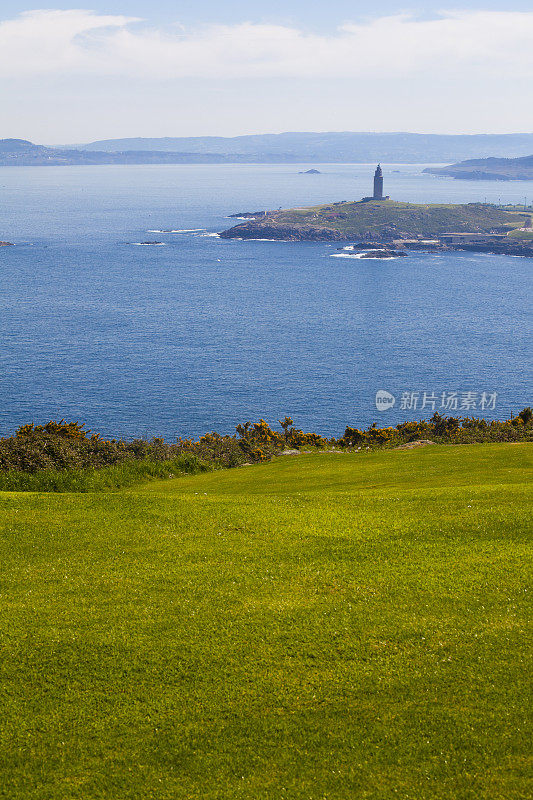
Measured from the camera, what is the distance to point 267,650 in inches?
598

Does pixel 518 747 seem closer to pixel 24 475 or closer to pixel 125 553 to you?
pixel 125 553

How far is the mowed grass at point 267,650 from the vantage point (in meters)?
12.1

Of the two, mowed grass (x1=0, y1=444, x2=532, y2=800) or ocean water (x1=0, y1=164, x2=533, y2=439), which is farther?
ocean water (x1=0, y1=164, x2=533, y2=439)

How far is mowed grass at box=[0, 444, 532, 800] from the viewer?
1213 centimetres

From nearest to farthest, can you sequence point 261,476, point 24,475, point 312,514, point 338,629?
1. point 338,629
2. point 312,514
3. point 24,475
4. point 261,476

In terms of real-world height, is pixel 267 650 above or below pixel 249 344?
below

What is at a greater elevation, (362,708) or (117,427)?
(362,708)

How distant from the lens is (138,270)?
617 feet

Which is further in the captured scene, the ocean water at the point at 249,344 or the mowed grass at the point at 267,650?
the ocean water at the point at 249,344

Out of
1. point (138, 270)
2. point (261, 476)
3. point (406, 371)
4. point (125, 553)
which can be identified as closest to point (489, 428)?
point (261, 476)

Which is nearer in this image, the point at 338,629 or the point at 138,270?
the point at 338,629

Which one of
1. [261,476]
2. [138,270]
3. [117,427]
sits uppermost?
[138,270]

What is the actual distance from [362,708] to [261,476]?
2133cm

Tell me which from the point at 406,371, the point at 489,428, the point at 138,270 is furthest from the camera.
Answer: the point at 138,270
